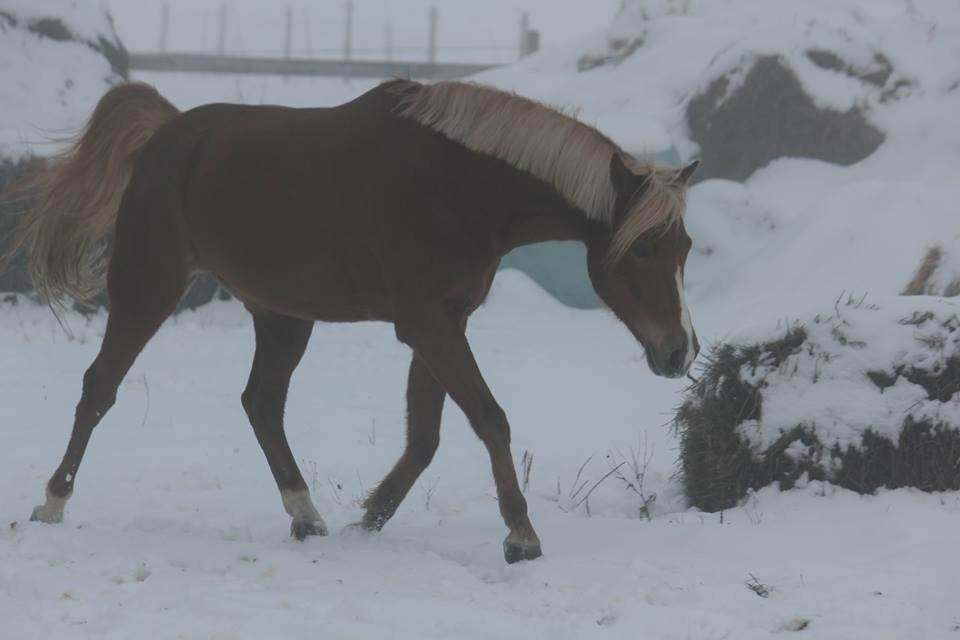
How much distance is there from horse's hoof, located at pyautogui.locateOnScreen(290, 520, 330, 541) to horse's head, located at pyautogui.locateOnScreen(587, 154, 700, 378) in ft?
4.99

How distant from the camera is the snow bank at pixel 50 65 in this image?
11391 mm

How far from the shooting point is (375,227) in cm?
445

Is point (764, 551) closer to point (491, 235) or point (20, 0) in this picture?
point (491, 235)

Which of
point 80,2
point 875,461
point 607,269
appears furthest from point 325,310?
point 80,2

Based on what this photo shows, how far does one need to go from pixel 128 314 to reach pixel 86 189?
807 mm

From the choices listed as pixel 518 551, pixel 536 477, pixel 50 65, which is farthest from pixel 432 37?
pixel 518 551

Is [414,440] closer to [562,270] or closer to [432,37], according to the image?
[562,270]

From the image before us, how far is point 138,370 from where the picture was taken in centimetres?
849

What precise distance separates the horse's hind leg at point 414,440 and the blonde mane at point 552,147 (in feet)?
3.34

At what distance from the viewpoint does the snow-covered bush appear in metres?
4.84

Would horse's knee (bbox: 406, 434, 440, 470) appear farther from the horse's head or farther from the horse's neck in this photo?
the horse's head

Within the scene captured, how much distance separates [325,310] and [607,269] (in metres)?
1.13

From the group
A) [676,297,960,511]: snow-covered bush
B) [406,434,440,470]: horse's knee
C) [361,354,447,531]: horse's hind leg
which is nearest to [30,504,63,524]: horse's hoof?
[361,354,447,531]: horse's hind leg

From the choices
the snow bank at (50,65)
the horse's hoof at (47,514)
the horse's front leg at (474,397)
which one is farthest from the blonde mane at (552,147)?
the snow bank at (50,65)
